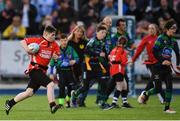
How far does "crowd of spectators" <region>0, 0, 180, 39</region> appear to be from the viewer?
93.0ft

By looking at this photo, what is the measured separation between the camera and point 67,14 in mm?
28969

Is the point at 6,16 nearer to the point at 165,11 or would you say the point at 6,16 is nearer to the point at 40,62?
the point at 165,11

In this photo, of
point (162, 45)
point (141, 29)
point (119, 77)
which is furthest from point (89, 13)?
point (162, 45)

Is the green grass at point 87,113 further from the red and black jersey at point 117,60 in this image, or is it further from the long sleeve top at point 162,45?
the long sleeve top at point 162,45

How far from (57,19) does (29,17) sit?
97 cm

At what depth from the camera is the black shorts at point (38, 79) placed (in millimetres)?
17406

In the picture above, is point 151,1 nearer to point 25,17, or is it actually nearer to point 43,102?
point 25,17

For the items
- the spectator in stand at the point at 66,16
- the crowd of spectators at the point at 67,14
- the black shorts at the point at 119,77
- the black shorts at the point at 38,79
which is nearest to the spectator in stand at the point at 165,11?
the crowd of spectators at the point at 67,14

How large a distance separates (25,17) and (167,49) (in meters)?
11.0

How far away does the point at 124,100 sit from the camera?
20.0 meters

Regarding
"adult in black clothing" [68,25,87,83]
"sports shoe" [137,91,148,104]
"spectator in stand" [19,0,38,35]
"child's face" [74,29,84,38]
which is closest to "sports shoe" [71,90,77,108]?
"adult in black clothing" [68,25,87,83]

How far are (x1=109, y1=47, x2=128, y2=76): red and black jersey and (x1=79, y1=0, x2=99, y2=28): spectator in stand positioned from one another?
29.2 feet

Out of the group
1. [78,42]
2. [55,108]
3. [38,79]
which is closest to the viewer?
[55,108]

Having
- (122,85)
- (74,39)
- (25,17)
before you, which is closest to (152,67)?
(122,85)
